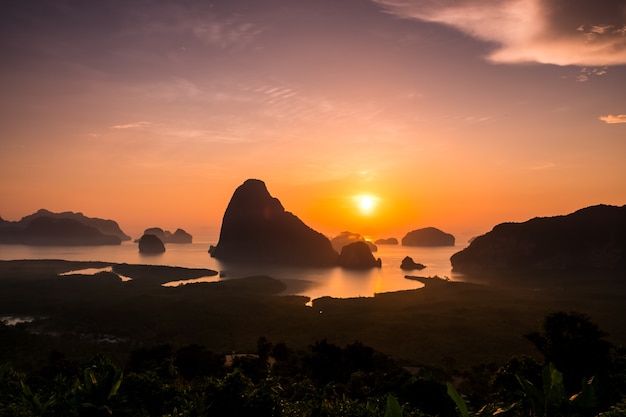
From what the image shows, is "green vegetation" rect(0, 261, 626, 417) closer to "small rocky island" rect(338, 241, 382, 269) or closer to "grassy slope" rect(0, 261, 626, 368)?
"grassy slope" rect(0, 261, 626, 368)

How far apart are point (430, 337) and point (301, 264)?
13462 cm

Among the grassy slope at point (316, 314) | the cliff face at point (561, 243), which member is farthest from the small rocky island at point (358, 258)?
the grassy slope at point (316, 314)

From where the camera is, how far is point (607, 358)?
2470cm

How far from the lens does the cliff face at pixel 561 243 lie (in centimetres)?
13400

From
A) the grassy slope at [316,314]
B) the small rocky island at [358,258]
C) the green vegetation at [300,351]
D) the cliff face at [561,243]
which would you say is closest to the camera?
the green vegetation at [300,351]

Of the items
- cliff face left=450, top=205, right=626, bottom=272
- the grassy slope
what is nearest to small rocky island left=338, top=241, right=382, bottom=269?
cliff face left=450, top=205, right=626, bottom=272

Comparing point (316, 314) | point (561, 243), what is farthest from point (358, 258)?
point (316, 314)

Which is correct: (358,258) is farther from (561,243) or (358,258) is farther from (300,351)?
(300,351)

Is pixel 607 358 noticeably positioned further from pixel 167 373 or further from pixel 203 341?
pixel 203 341

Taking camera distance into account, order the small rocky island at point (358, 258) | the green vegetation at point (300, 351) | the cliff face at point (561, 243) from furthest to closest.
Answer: the small rocky island at point (358, 258)
the cliff face at point (561, 243)
the green vegetation at point (300, 351)

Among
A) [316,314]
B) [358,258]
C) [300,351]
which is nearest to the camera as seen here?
[300,351]

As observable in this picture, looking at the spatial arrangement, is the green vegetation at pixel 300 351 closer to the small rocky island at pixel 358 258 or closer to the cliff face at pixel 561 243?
the cliff face at pixel 561 243

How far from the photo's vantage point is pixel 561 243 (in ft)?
458

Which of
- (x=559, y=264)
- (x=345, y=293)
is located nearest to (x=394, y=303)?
(x=345, y=293)
